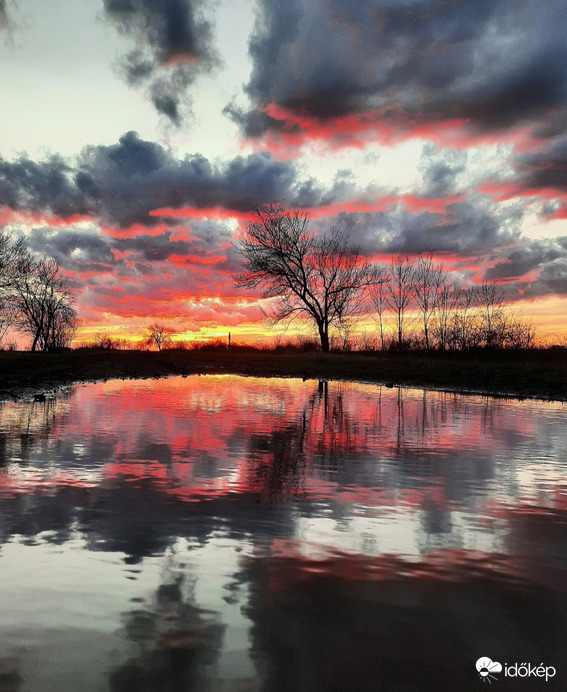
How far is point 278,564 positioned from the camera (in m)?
3.86

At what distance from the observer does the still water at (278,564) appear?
2738 mm

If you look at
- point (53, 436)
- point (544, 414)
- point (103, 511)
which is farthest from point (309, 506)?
point (544, 414)

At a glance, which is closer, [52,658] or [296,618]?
[52,658]

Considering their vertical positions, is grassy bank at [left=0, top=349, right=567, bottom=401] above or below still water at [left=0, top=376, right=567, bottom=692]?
above

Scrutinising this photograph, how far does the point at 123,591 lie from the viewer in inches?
136

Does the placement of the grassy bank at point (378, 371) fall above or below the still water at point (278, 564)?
above

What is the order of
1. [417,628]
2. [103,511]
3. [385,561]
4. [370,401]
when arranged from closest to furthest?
[417,628], [385,561], [103,511], [370,401]

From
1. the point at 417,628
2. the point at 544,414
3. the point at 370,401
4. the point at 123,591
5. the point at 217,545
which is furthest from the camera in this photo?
the point at 370,401

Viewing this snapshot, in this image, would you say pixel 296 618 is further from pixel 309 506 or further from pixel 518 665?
pixel 309 506

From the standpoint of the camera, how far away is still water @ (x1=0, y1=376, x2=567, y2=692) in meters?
2.74

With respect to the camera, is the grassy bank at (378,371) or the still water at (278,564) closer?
the still water at (278,564)

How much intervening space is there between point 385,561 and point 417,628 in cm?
91

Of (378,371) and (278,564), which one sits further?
(378,371)

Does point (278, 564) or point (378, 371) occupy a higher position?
point (378, 371)
